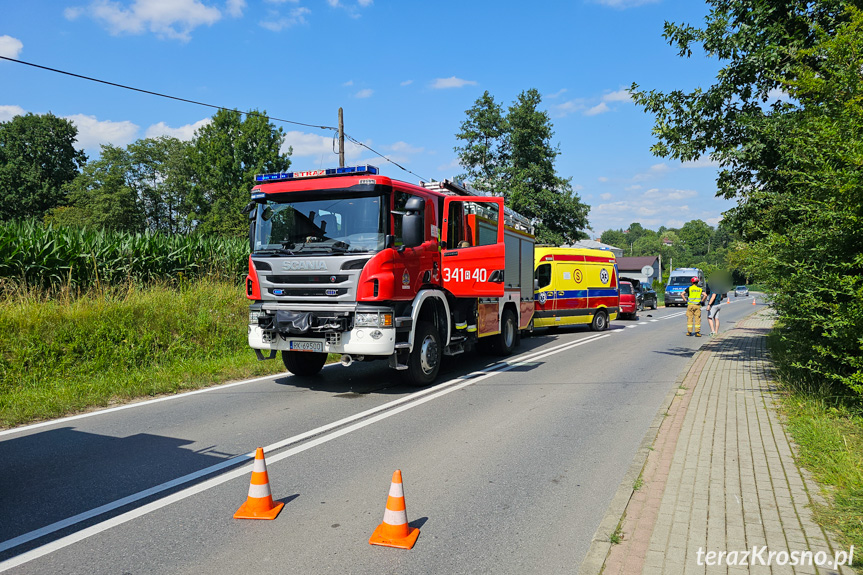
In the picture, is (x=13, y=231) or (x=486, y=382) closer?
(x=486, y=382)

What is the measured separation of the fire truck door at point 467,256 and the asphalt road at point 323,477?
186 cm

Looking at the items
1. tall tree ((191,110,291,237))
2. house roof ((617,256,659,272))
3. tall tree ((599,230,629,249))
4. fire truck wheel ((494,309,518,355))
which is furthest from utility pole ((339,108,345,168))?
tall tree ((599,230,629,249))

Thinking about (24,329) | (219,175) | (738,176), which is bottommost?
(24,329)

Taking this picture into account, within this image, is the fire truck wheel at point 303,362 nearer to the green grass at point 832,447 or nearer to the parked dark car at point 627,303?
the green grass at point 832,447

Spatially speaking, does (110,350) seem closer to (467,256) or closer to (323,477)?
(467,256)

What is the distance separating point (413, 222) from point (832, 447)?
5416 mm

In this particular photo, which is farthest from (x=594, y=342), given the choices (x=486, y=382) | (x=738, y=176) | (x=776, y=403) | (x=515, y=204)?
(x=515, y=204)

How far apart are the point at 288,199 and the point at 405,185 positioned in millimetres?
1807

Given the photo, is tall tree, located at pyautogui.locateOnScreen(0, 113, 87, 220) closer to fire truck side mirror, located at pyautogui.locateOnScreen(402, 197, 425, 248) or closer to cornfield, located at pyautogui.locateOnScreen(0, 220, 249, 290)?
cornfield, located at pyautogui.locateOnScreen(0, 220, 249, 290)

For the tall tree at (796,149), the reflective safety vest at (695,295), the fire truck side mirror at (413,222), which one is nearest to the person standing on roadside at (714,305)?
the reflective safety vest at (695,295)

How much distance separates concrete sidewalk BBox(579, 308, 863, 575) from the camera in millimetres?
3471

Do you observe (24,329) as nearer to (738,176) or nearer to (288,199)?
(288,199)

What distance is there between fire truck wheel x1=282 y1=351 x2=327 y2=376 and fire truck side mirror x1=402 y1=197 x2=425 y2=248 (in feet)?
9.97

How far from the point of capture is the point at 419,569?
11.3ft
